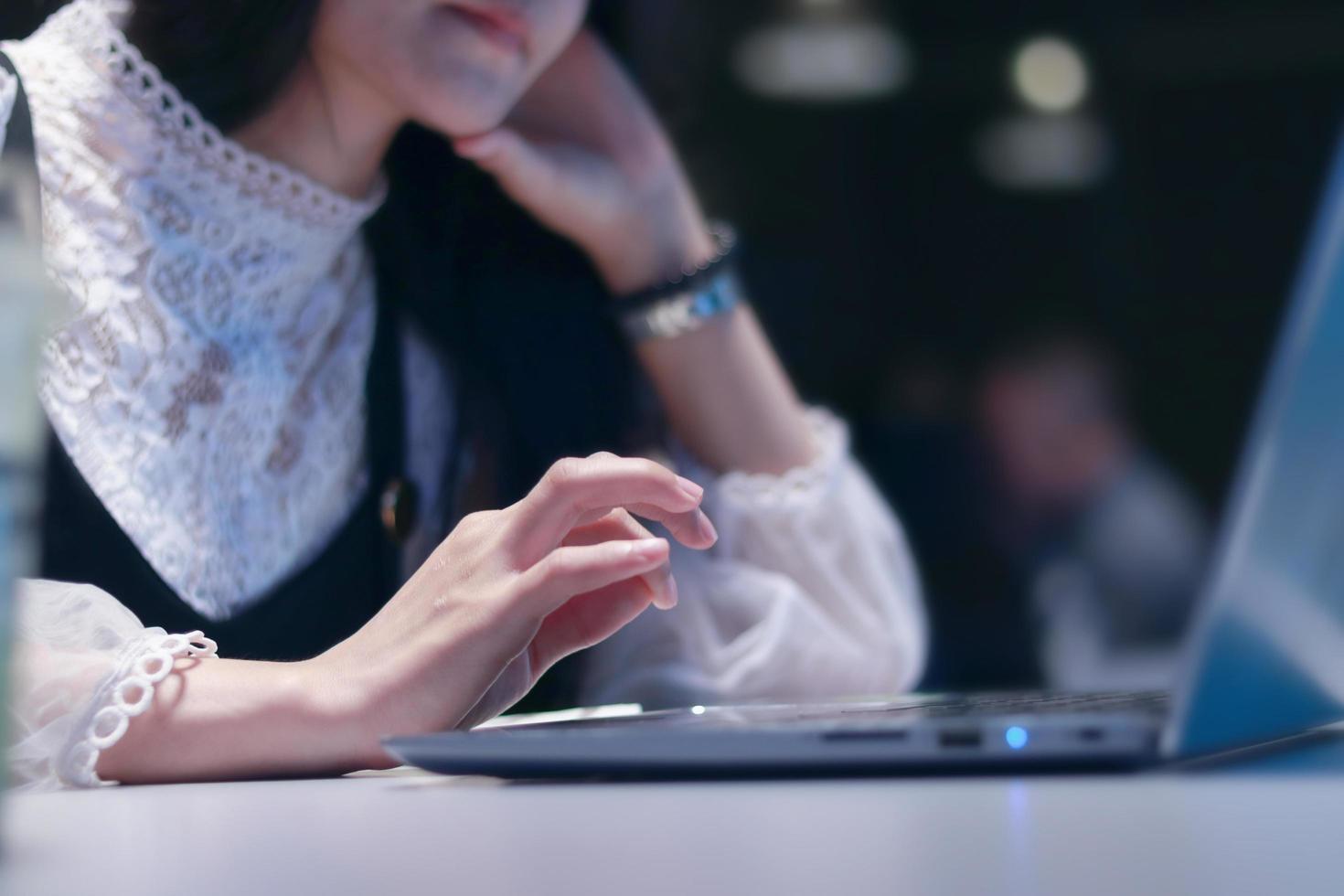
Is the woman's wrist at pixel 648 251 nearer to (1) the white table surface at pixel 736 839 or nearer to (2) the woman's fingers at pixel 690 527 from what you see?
(2) the woman's fingers at pixel 690 527

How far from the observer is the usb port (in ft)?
0.86

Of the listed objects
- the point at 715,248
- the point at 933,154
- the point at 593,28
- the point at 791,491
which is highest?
the point at 933,154

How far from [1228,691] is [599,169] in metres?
0.64

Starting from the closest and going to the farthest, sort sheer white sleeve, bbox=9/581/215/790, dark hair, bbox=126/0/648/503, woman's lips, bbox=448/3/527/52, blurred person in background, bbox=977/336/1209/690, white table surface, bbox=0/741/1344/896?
white table surface, bbox=0/741/1344/896, sheer white sleeve, bbox=9/581/215/790, woman's lips, bbox=448/3/527/52, dark hair, bbox=126/0/648/503, blurred person in background, bbox=977/336/1209/690

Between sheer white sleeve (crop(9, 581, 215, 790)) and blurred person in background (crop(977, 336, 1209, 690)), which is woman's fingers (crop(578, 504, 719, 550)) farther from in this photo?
blurred person in background (crop(977, 336, 1209, 690))

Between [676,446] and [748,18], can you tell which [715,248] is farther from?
[748,18]

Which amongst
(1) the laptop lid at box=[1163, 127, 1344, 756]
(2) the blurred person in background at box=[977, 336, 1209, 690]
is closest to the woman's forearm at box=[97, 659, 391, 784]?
(1) the laptop lid at box=[1163, 127, 1344, 756]

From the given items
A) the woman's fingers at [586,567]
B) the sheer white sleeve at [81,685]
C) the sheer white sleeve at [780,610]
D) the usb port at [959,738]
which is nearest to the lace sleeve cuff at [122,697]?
the sheer white sleeve at [81,685]

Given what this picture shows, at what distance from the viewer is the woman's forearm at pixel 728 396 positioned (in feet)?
2.68

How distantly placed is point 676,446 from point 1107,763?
62 cm

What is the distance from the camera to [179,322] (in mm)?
603

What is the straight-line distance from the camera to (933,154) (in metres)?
2.04

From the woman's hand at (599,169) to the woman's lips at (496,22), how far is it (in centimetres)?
5

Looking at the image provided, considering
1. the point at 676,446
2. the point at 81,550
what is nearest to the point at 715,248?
the point at 676,446
